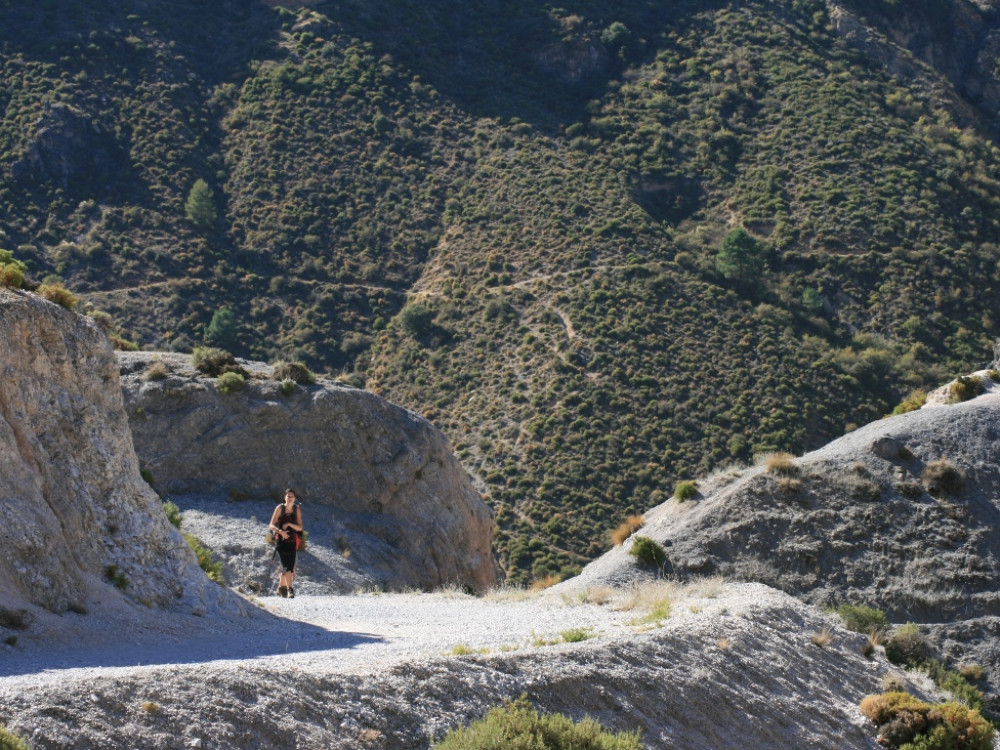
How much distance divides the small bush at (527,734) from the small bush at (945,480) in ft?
45.3

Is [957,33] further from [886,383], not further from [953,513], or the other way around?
[953,513]

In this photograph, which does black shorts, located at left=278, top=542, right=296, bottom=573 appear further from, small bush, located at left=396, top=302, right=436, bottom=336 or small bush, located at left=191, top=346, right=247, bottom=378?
small bush, located at left=396, top=302, right=436, bottom=336

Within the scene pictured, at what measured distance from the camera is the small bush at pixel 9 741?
790cm

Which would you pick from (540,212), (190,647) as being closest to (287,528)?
(190,647)

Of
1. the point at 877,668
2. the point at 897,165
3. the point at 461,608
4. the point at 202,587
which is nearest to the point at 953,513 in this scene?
the point at 877,668

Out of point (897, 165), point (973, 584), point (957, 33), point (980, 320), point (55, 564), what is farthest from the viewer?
point (957, 33)

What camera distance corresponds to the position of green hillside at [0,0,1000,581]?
5266 cm

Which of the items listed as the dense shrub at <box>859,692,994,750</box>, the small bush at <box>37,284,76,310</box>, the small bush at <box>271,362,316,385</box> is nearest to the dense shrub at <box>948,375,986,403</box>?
the dense shrub at <box>859,692,994,750</box>

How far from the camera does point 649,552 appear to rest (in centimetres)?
2298

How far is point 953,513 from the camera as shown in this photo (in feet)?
74.7

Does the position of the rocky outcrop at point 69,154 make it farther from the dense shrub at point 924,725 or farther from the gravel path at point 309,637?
the dense shrub at point 924,725

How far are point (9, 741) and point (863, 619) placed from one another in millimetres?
15278

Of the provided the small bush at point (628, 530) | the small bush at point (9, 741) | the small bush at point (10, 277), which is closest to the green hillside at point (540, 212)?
the small bush at point (628, 530)

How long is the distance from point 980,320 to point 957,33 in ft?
110
